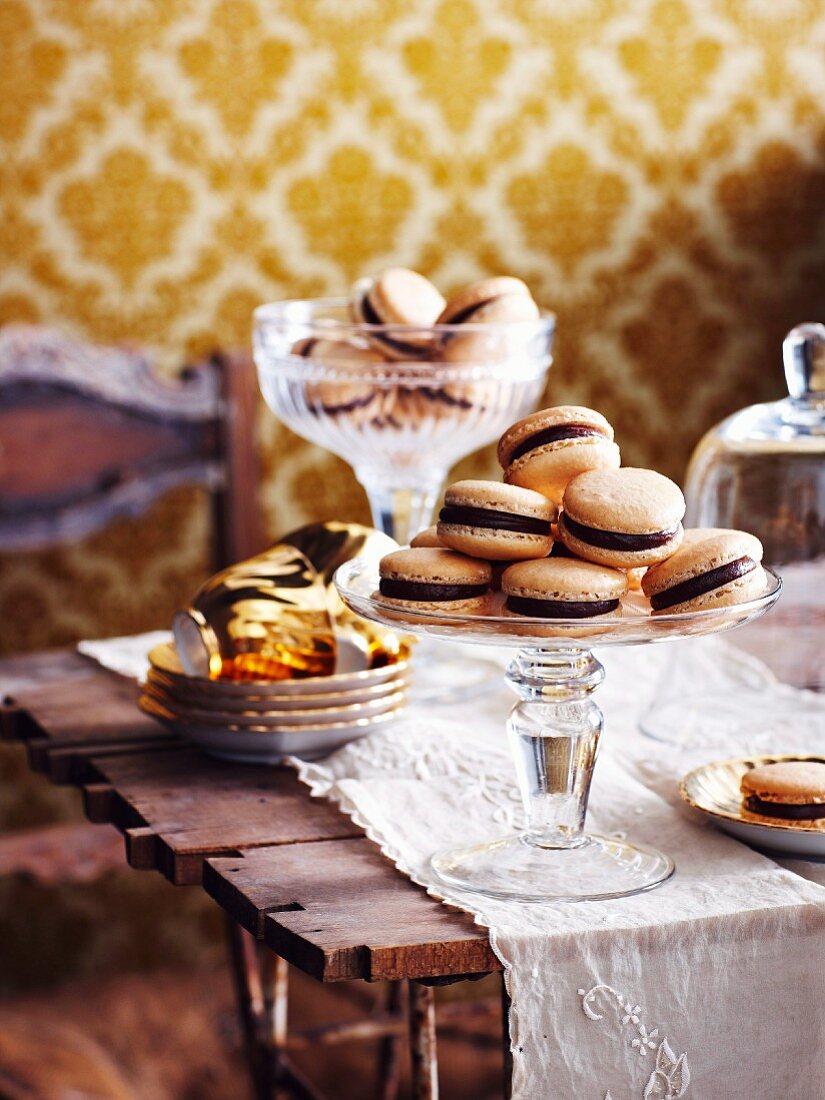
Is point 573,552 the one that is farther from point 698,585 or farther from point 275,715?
point 275,715

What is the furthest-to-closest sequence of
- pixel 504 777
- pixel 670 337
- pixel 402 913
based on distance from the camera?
pixel 670 337, pixel 504 777, pixel 402 913

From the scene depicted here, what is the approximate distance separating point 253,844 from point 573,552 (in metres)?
0.30

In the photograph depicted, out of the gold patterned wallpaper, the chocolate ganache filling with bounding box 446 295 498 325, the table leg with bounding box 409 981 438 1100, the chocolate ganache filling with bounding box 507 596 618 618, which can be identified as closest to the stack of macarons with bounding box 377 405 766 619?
the chocolate ganache filling with bounding box 507 596 618 618

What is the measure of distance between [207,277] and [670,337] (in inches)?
34.6

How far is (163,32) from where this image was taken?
2447mm

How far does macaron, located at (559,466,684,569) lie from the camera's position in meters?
0.89

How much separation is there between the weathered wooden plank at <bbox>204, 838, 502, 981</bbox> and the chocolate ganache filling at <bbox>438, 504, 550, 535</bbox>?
0.23 meters

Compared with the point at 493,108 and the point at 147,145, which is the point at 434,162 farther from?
the point at 147,145

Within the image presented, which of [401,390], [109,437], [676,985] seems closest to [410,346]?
[401,390]

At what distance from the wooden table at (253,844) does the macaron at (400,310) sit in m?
0.40

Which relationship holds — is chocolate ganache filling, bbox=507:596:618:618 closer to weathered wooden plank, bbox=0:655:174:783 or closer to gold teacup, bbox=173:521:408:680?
gold teacup, bbox=173:521:408:680

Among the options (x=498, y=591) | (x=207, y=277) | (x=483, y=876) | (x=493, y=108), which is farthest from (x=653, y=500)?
(x=493, y=108)

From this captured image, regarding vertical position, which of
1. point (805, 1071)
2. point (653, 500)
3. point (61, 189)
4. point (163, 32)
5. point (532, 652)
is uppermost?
point (163, 32)

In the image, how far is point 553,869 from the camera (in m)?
0.95
